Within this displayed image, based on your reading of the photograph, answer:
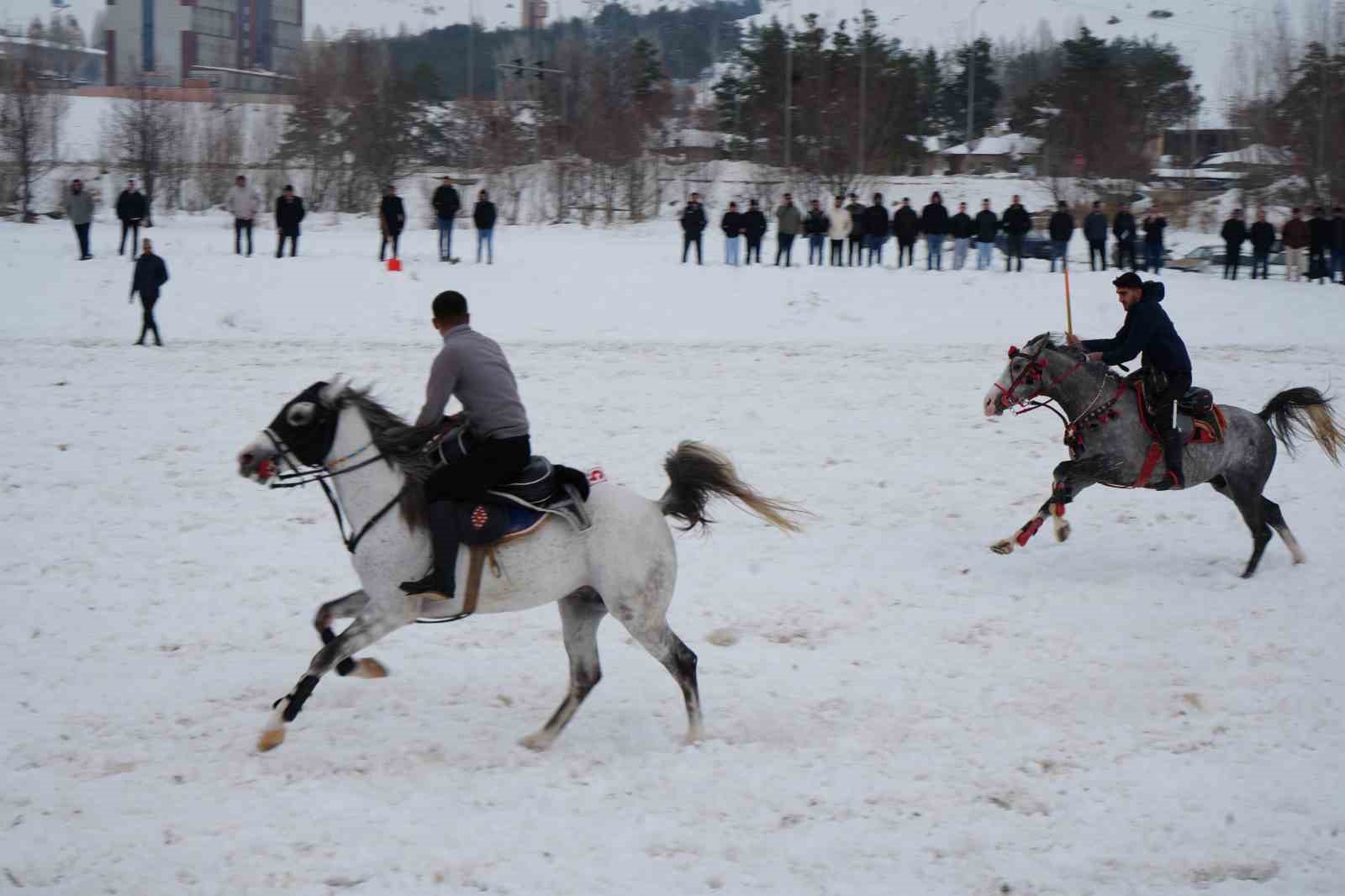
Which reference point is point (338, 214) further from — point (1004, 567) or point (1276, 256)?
point (1004, 567)

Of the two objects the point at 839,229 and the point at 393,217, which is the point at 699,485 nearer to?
the point at 393,217

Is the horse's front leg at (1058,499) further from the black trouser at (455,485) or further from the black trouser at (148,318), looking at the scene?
the black trouser at (148,318)

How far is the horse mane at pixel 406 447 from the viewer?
7.32 metres

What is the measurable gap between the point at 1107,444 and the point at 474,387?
625cm

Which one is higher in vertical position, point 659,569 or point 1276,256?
point 1276,256

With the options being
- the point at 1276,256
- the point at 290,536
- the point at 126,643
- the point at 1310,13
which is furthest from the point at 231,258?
the point at 1310,13

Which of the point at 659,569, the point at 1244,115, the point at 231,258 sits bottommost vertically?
the point at 659,569

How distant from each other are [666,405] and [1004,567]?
648 centimetres

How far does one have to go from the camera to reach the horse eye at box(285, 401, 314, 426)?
282 inches

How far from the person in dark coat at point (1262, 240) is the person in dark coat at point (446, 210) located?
1948cm

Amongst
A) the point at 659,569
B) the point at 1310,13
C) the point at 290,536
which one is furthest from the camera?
the point at 1310,13

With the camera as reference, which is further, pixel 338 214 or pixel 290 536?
pixel 338 214

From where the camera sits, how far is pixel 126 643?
9.09 m

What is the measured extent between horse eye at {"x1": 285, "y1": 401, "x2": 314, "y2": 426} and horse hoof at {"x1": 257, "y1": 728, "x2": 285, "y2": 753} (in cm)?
170
